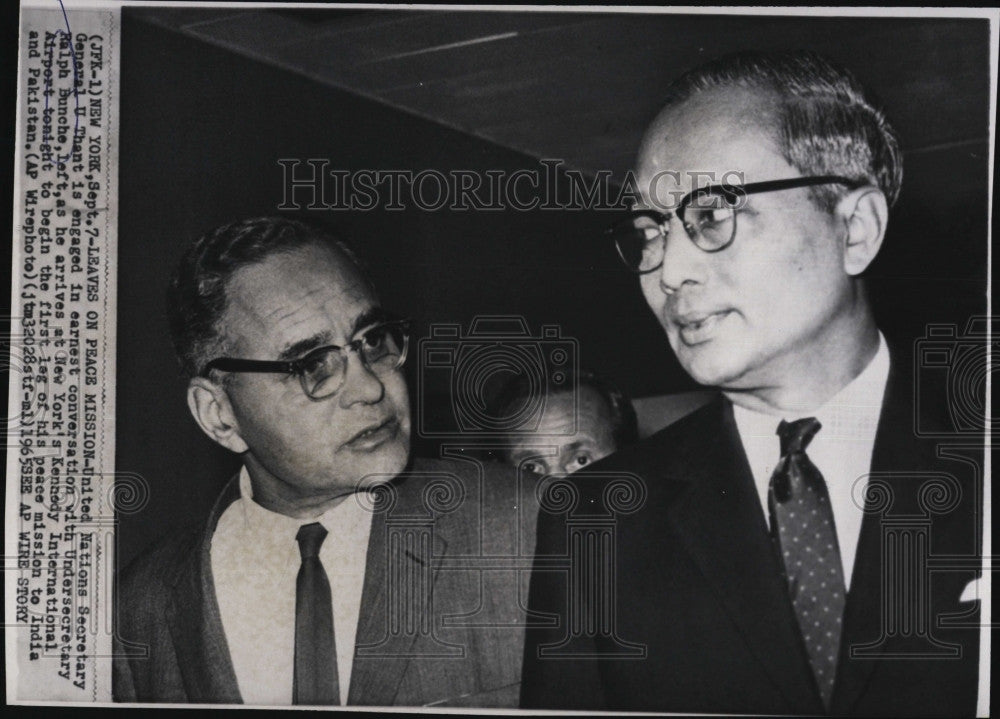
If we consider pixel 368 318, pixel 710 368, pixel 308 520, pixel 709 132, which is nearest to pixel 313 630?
pixel 308 520

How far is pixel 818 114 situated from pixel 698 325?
17.2 inches

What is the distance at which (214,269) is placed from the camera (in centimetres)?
200

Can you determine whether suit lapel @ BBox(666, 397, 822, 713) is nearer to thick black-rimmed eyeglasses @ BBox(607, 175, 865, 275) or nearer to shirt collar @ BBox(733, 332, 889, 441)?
shirt collar @ BBox(733, 332, 889, 441)

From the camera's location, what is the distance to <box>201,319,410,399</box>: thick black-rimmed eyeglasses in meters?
1.96

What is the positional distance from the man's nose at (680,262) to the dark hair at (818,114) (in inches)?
8.9

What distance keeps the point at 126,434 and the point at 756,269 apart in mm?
1203

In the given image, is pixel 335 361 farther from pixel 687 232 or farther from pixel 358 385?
pixel 687 232

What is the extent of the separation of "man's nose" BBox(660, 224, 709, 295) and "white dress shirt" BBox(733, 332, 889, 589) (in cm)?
25

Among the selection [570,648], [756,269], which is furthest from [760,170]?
[570,648]

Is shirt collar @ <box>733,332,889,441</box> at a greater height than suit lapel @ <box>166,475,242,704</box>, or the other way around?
shirt collar @ <box>733,332,889,441</box>

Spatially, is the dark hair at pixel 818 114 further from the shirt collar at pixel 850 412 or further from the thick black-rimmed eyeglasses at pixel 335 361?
the thick black-rimmed eyeglasses at pixel 335 361

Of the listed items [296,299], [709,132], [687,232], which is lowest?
[296,299]

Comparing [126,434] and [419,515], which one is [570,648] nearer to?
[419,515]

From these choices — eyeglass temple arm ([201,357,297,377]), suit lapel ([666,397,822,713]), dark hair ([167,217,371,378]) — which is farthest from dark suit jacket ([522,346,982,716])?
dark hair ([167,217,371,378])
